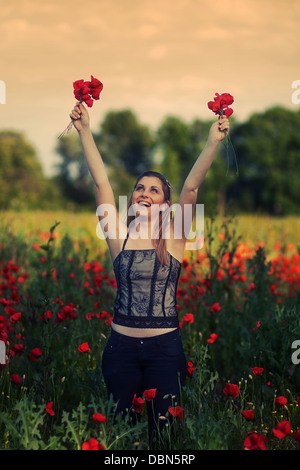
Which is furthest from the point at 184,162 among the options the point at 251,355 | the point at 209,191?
the point at 251,355

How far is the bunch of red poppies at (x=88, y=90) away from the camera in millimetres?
2934

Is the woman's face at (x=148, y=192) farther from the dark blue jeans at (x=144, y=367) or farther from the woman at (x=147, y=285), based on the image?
the dark blue jeans at (x=144, y=367)

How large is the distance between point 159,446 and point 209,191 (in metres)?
39.1

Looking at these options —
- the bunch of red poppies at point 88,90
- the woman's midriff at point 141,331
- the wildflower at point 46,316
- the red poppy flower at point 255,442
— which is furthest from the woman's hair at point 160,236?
the red poppy flower at point 255,442

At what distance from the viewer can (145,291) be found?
2.81 m

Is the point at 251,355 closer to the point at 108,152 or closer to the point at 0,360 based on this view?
the point at 0,360

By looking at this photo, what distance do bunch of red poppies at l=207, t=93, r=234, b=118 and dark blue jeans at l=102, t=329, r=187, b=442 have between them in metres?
1.19

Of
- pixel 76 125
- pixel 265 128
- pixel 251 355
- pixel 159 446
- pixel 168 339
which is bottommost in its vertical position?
pixel 159 446

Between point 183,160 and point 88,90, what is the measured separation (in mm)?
42219

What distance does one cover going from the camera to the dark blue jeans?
2.72 m

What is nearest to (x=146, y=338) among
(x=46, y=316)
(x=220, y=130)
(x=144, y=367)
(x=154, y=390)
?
(x=144, y=367)

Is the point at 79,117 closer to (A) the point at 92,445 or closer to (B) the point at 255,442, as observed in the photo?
(A) the point at 92,445

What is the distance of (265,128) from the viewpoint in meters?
44.2

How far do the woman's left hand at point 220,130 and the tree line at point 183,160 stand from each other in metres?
35.9
